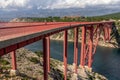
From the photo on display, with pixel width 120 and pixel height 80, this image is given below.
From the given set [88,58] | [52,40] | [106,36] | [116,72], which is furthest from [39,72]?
[52,40]

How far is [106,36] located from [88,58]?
5129cm

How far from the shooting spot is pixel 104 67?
82.9 metres

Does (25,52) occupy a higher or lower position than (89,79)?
higher

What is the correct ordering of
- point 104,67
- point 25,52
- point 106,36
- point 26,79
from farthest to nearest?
1. point 106,36
2. point 104,67
3. point 25,52
4. point 26,79

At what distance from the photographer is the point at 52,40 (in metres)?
162

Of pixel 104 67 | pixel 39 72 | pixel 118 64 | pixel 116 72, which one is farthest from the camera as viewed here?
pixel 118 64

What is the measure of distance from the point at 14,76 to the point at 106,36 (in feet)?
287

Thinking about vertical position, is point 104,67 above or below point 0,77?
below

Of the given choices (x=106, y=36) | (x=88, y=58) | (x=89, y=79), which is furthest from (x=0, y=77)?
(x=106, y=36)

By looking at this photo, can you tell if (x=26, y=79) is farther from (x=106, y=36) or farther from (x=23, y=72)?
(x=106, y=36)

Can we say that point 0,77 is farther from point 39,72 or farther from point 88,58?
point 88,58

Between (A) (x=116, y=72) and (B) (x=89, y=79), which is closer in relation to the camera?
(B) (x=89, y=79)

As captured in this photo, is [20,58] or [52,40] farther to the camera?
[52,40]

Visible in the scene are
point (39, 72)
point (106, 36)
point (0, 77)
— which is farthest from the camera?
point (106, 36)
